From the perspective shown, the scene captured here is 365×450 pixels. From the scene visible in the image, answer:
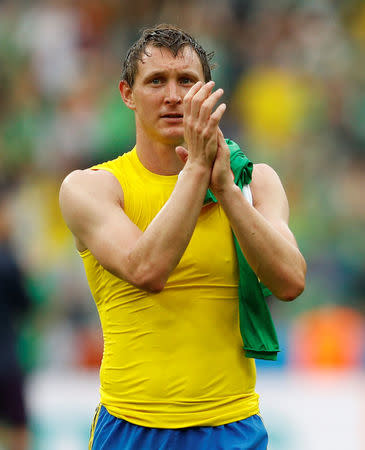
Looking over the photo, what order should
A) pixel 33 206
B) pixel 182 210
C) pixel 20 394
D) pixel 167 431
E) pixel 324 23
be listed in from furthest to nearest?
pixel 324 23
pixel 33 206
pixel 20 394
pixel 167 431
pixel 182 210

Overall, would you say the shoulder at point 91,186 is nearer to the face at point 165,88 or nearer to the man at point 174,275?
the man at point 174,275

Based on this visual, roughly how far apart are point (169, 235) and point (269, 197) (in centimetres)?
64

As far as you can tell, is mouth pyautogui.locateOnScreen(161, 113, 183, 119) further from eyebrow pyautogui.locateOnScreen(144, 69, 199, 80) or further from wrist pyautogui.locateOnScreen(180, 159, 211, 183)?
wrist pyautogui.locateOnScreen(180, 159, 211, 183)

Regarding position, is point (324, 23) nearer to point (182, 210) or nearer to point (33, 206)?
point (33, 206)

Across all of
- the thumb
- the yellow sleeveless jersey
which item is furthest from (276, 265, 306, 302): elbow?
the thumb

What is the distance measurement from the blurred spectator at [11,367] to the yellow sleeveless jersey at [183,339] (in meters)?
3.29

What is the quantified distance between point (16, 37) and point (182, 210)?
8.97 metres

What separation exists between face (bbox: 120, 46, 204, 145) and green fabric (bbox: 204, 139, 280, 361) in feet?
0.92

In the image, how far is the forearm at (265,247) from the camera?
293cm

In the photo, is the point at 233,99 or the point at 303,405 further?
the point at 233,99

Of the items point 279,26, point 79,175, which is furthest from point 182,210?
point 279,26

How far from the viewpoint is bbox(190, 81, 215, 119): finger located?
2865 millimetres

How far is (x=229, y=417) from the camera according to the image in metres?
3.18

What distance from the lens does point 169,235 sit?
9.41 feet
